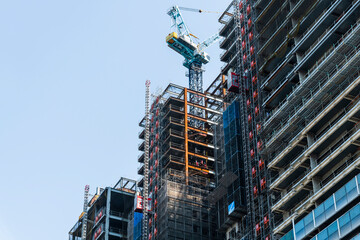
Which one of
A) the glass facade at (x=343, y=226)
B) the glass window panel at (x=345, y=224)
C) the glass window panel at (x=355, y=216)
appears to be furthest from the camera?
the glass window panel at (x=345, y=224)

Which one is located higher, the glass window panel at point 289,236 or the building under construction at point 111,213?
the building under construction at point 111,213

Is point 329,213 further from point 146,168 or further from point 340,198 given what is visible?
point 146,168

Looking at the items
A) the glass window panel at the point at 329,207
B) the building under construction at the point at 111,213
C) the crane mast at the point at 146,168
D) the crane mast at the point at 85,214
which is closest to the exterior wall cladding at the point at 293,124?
the glass window panel at the point at 329,207

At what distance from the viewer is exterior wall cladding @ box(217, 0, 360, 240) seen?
328 ft

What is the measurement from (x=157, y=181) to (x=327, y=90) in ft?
190

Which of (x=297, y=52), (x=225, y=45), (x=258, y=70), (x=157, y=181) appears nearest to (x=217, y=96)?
(x=225, y=45)

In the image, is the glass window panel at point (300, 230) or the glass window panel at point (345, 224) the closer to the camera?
the glass window panel at point (345, 224)

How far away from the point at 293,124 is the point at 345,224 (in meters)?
23.8

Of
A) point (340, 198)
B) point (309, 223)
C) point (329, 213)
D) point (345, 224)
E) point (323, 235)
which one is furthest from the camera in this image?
point (309, 223)

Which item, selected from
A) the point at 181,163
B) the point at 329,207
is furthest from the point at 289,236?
the point at 181,163

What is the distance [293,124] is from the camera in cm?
11262

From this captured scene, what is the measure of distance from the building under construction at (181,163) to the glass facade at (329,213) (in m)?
43.4

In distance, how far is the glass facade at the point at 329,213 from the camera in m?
93.2

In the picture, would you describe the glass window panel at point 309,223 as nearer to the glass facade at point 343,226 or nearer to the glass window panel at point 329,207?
the glass facade at point 343,226
